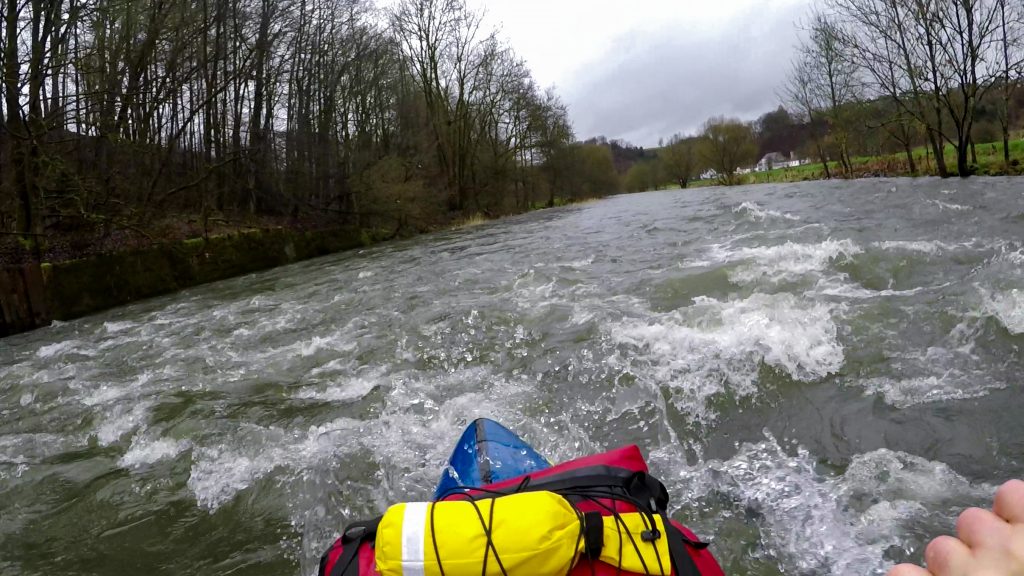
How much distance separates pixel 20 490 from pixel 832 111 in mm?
29497

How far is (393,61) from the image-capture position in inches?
1019

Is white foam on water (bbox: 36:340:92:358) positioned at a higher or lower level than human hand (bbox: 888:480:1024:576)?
lower

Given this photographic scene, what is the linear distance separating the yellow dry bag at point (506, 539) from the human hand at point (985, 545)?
25.7 inches

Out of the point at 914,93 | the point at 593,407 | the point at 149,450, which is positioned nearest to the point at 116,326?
the point at 149,450

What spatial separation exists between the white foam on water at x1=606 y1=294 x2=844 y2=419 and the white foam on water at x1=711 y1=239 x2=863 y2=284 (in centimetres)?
77

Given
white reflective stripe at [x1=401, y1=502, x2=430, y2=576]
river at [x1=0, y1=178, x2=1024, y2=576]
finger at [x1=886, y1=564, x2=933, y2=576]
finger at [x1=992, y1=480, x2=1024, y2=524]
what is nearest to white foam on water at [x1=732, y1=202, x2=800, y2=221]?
river at [x1=0, y1=178, x2=1024, y2=576]

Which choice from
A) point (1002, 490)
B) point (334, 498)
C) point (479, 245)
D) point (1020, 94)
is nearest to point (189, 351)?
point (334, 498)

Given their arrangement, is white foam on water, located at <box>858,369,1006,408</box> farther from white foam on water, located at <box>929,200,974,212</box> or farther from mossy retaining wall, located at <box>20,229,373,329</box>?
mossy retaining wall, located at <box>20,229,373,329</box>

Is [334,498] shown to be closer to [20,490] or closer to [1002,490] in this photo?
[20,490]

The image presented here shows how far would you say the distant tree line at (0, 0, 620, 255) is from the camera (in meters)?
9.56

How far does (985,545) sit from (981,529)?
0.05 m

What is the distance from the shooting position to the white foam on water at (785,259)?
5207 mm

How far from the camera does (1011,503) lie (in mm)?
1369

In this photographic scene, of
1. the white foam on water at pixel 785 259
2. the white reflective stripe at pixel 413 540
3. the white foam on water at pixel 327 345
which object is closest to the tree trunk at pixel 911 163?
the white foam on water at pixel 785 259
